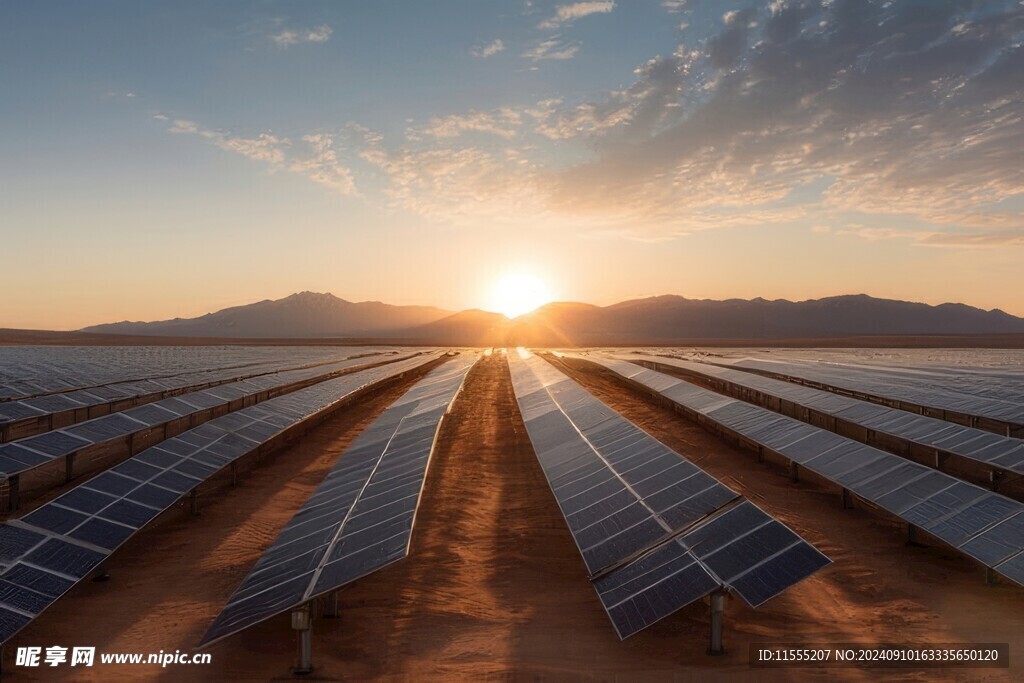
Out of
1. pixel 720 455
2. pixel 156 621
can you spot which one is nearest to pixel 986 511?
pixel 720 455

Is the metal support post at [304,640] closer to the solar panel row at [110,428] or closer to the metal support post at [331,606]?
the metal support post at [331,606]

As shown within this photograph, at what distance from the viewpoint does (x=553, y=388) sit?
2986 cm

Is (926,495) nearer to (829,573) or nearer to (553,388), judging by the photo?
(829,573)

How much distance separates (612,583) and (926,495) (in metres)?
7.04

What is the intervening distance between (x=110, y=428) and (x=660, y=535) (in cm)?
1682

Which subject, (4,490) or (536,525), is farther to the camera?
(4,490)

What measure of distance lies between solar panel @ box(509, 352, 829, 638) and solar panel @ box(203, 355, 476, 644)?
9.37 ft

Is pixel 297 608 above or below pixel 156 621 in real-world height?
above

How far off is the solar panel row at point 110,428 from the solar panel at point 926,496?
17.9 m

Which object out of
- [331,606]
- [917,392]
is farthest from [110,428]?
[917,392]

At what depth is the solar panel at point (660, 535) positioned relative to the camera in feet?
24.8

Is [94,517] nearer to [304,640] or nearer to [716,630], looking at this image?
[304,640]

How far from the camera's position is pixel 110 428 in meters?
18.4

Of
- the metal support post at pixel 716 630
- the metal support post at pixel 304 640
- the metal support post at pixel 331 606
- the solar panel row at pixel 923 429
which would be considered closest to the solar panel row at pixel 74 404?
the metal support post at pixel 331 606
